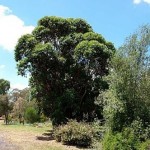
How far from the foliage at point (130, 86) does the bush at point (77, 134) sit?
5.98 m

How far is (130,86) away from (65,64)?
13048mm

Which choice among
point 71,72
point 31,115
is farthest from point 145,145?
point 31,115

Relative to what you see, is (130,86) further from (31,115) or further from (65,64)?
(31,115)

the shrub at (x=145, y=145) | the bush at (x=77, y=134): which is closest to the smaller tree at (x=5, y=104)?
the bush at (x=77, y=134)

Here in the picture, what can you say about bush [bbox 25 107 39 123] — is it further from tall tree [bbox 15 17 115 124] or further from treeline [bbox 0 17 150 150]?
tall tree [bbox 15 17 115 124]

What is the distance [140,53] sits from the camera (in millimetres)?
17688

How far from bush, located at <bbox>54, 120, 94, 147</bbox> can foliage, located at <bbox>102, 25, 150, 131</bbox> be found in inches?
235

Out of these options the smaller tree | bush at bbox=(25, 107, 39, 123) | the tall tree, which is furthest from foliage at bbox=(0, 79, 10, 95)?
the tall tree

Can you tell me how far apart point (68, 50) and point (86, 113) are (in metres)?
5.48

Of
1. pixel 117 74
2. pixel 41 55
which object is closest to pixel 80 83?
pixel 41 55

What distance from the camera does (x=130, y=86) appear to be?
17281 mm

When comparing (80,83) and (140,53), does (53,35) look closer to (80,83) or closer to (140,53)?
(80,83)

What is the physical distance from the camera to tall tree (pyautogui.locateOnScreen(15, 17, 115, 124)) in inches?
1095

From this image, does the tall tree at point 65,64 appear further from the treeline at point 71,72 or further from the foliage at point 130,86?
Result: the foliage at point 130,86
